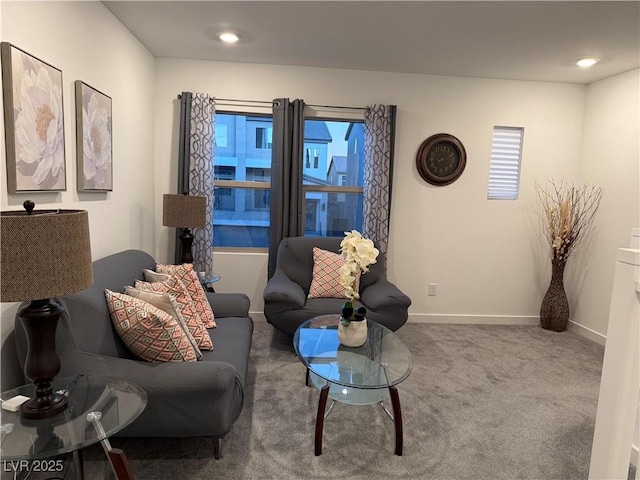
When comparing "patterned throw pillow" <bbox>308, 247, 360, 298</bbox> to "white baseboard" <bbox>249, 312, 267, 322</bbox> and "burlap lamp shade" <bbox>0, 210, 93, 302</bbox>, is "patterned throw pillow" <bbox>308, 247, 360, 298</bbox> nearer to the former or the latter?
"white baseboard" <bbox>249, 312, 267, 322</bbox>

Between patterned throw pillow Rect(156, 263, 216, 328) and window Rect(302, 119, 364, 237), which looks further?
window Rect(302, 119, 364, 237)

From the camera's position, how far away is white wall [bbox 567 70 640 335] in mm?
3607

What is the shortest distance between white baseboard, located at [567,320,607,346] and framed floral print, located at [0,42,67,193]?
4658mm

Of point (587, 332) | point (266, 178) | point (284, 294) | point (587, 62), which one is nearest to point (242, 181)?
point (266, 178)

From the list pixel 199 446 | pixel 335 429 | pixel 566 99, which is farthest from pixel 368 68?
pixel 199 446

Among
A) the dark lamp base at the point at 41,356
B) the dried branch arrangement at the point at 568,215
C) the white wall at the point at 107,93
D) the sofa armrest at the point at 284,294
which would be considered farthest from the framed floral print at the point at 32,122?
the dried branch arrangement at the point at 568,215

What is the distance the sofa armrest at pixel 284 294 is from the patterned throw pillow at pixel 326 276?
0.15 meters

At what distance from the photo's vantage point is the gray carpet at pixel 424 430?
6.47 ft

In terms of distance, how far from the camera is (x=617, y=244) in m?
3.73

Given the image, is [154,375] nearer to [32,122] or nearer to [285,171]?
[32,122]

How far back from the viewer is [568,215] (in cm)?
405

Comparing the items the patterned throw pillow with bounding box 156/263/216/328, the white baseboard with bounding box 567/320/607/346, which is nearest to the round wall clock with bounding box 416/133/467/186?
the white baseboard with bounding box 567/320/607/346

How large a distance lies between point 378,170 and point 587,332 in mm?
2702

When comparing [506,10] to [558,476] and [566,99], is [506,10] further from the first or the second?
[558,476]
